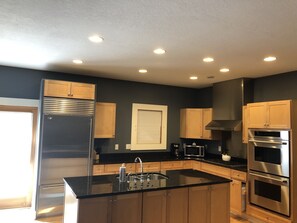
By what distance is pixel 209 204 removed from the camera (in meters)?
3.03

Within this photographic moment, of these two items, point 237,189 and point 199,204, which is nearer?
point 199,204

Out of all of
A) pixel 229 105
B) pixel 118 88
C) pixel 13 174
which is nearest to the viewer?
pixel 13 174

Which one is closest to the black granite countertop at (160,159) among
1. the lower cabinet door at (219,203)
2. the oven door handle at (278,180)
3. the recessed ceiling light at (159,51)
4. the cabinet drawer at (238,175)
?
the cabinet drawer at (238,175)

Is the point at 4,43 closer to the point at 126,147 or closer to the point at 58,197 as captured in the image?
the point at 58,197

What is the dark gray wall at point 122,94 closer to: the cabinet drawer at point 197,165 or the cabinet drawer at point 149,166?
the cabinet drawer at point 149,166

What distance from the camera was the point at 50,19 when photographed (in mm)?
2266

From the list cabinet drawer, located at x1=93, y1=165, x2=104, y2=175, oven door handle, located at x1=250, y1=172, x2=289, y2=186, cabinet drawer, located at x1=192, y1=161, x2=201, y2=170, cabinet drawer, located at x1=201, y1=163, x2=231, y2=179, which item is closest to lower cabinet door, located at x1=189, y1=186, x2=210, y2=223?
oven door handle, located at x1=250, y1=172, x2=289, y2=186

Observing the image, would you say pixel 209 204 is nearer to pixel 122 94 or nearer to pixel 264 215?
pixel 264 215

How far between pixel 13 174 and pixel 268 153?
4530mm

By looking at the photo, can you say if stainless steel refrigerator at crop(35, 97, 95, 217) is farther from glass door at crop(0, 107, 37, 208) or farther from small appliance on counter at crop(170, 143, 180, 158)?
small appliance on counter at crop(170, 143, 180, 158)

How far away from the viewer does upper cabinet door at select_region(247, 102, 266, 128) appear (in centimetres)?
395

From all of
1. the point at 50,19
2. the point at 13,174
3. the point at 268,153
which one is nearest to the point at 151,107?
the point at 268,153

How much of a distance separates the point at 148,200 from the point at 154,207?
118 mm

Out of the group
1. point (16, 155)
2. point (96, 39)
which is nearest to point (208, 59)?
point (96, 39)
